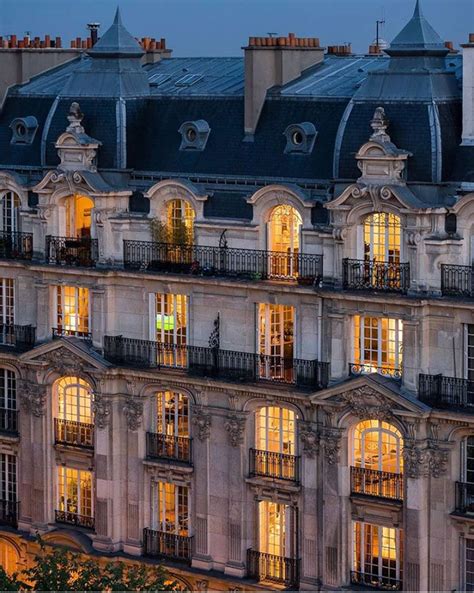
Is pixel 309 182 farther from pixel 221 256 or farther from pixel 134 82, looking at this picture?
pixel 134 82

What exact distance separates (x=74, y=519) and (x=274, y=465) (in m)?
Result: 9.22

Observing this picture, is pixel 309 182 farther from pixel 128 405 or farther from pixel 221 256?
pixel 128 405

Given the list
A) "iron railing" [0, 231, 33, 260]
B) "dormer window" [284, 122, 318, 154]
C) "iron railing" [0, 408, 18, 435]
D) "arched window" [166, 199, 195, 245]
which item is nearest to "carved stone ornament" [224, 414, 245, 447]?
"arched window" [166, 199, 195, 245]

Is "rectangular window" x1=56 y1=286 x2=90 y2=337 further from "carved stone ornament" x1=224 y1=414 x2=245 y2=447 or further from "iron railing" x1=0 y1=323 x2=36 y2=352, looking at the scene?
"carved stone ornament" x1=224 y1=414 x2=245 y2=447

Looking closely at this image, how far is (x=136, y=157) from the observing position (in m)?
82.9

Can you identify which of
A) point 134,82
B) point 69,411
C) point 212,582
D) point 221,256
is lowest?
point 212,582

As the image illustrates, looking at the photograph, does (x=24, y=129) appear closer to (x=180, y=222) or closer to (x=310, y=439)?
(x=180, y=222)

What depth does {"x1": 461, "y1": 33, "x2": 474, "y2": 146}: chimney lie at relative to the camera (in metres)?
74.1

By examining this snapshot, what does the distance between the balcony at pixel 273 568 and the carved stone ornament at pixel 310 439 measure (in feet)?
12.4

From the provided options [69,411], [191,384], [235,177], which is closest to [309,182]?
[235,177]

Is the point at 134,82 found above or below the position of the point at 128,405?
above

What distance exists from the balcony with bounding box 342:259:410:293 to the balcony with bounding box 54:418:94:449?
12.7m

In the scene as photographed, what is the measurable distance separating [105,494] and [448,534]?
45.8 ft

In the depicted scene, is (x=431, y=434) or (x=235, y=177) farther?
(x=235, y=177)
